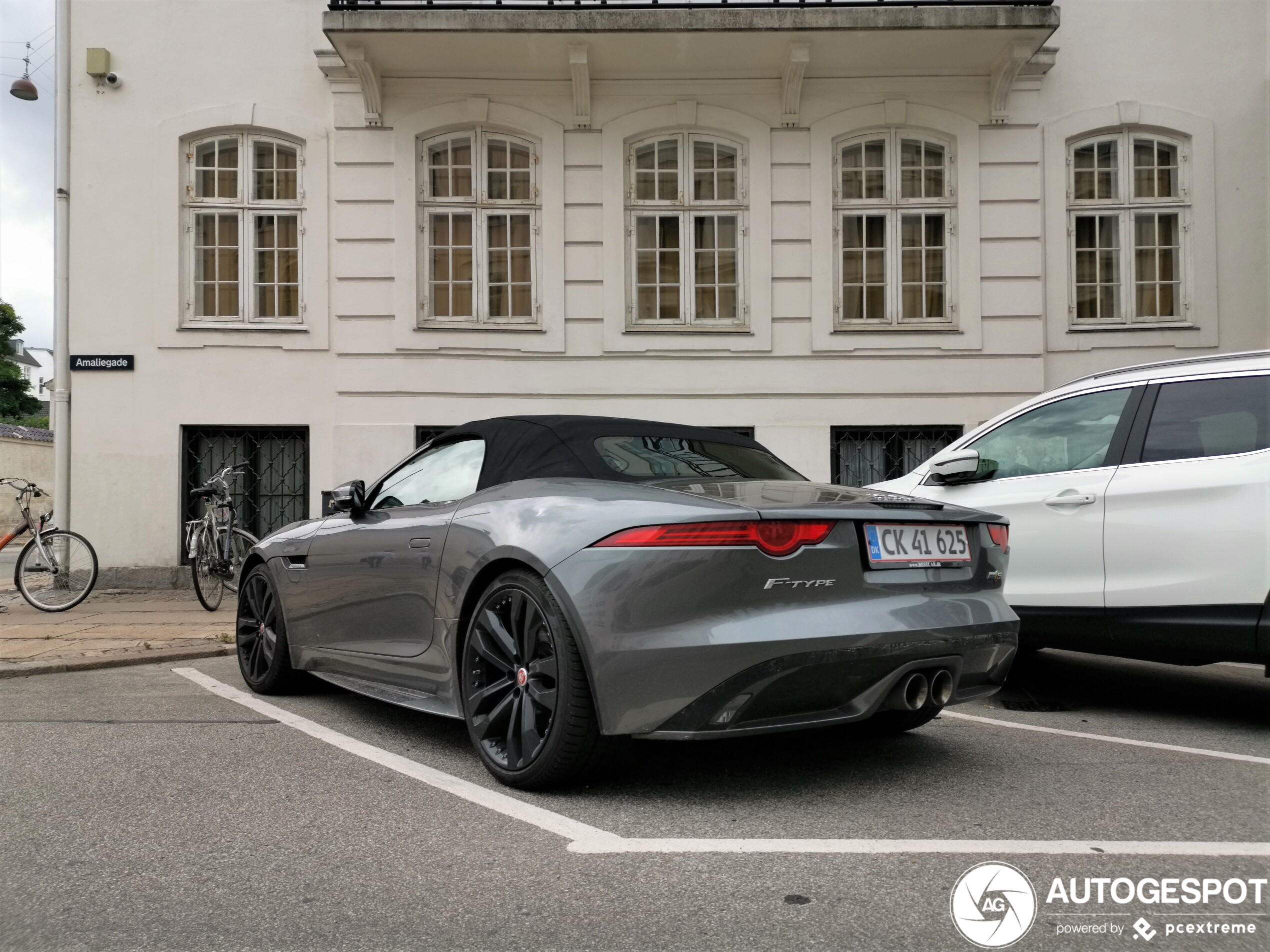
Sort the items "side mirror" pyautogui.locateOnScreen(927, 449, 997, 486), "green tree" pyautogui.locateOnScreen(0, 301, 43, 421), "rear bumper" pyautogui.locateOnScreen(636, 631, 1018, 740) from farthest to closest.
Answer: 1. "green tree" pyautogui.locateOnScreen(0, 301, 43, 421)
2. "side mirror" pyautogui.locateOnScreen(927, 449, 997, 486)
3. "rear bumper" pyautogui.locateOnScreen(636, 631, 1018, 740)

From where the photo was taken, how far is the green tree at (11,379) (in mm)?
59031

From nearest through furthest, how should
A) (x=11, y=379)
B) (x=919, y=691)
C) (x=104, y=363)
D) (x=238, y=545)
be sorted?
(x=919, y=691)
(x=238, y=545)
(x=104, y=363)
(x=11, y=379)

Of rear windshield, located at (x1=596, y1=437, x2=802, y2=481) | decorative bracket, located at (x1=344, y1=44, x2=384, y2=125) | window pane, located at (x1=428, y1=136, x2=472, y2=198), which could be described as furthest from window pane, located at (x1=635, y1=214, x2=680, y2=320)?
rear windshield, located at (x1=596, y1=437, x2=802, y2=481)

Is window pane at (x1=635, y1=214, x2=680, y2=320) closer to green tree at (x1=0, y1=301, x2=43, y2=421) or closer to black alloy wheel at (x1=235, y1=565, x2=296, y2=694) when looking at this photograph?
black alloy wheel at (x1=235, y1=565, x2=296, y2=694)

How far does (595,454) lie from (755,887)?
1787 mm

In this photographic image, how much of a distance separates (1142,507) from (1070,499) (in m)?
0.37

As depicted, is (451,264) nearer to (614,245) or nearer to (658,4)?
(614,245)

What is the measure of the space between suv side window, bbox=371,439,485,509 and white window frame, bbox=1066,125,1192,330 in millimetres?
9361

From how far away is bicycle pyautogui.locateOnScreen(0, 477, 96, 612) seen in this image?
388 inches

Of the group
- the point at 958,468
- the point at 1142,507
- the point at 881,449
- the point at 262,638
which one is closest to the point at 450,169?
the point at 881,449

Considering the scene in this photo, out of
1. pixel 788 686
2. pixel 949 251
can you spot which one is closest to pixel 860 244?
pixel 949 251

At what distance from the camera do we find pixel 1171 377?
5.16m

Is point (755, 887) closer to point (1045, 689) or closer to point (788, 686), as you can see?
point (788, 686)

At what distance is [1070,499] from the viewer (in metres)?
5.28
